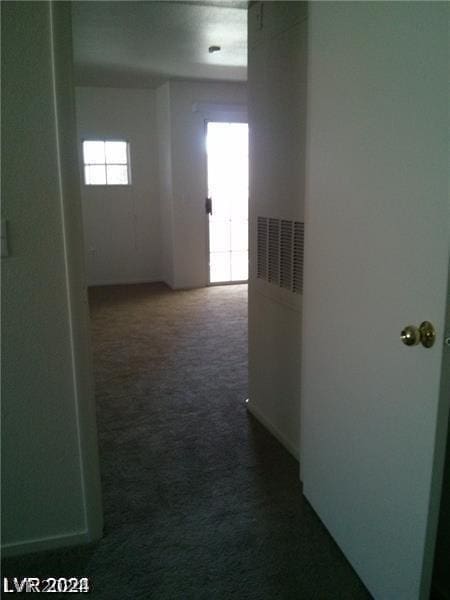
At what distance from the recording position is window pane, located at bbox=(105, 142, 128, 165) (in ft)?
20.4

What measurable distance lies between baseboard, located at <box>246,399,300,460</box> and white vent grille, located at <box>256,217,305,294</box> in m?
0.80

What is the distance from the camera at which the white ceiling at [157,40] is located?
3055mm

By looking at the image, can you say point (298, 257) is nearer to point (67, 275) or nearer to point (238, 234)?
point (67, 275)

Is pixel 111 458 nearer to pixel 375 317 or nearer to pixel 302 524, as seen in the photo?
pixel 302 524

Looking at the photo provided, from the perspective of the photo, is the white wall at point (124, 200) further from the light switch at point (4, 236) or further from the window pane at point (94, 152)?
the light switch at point (4, 236)

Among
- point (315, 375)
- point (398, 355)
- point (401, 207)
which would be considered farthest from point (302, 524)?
point (401, 207)

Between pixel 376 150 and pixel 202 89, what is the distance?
489 centimetres

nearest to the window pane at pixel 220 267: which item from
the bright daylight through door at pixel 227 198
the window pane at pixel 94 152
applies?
the bright daylight through door at pixel 227 198

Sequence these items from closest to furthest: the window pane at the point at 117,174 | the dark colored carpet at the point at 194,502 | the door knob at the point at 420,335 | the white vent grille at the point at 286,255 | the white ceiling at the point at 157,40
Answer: the door knob at the point at 420,335
the dark colored carpet at the point at 194,502
the white vent grille at the point at 286,255
the white ceiling at the point at 157,40
the window pane at the point at 117,174

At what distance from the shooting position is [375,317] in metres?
1.48

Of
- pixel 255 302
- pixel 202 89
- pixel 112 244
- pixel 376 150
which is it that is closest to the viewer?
pixel 376 150

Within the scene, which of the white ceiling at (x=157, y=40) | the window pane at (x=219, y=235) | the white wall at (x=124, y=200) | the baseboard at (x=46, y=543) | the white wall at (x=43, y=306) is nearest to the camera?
the white wall at (x=43, y=306)

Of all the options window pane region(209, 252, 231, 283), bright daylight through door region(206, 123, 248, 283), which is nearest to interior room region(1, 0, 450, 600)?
bright daylight through door region(206, 123, 248, 283)

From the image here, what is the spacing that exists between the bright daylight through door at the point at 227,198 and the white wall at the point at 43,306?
4.63 metres
